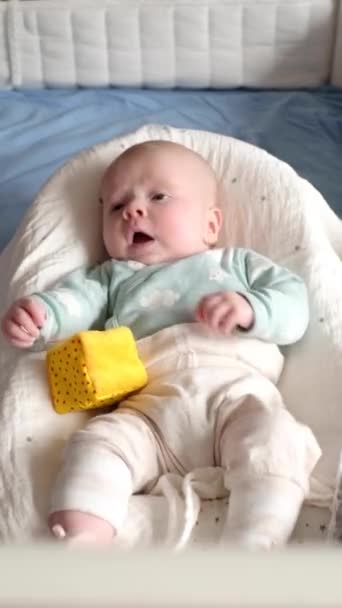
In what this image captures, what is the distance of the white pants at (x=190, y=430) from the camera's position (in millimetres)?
871

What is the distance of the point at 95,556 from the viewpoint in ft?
1.54

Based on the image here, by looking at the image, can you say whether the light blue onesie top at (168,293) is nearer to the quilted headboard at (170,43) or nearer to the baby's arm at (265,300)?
the baby's arm at (265,300)

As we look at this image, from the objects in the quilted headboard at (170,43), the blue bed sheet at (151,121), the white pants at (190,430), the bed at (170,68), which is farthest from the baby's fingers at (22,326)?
the quilted headboard at (170,43)

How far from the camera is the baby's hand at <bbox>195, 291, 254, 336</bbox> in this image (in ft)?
3.21

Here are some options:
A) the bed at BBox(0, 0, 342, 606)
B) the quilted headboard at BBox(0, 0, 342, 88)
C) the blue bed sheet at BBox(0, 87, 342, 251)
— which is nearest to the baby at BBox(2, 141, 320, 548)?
the blue bed sheet at BBox(0, 87, 342, 251)

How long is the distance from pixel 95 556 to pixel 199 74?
1.51m

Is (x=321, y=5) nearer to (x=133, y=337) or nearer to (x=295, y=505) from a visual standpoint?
(x=133, y=337)

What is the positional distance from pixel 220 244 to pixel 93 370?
315 millimetres

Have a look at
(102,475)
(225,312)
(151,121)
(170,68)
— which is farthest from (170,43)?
(102,475)

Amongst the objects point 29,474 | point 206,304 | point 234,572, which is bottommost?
point 29,474

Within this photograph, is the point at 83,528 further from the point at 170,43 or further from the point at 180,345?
the point at 170,43

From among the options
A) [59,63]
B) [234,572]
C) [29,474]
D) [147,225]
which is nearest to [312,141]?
[59,63]

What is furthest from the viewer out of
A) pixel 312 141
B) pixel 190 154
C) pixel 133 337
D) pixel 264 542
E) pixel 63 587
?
pixel 312 141

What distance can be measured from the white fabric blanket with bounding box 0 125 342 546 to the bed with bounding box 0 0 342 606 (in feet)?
1.54
